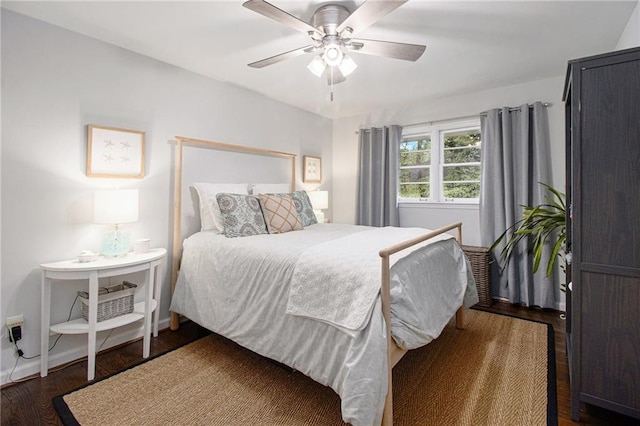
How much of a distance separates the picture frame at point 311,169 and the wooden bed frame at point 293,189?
205 millimetres

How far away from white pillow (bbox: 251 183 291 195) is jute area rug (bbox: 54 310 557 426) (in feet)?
5.17

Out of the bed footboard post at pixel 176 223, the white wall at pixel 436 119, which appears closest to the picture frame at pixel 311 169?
the white wall at pixel 436 119

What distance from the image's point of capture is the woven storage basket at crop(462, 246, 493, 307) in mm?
3232

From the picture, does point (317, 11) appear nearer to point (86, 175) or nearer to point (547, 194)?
point (86, 175)

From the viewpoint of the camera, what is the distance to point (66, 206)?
2193 millimetres

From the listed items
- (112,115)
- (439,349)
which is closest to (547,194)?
(439,349)

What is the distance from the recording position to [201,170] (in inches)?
118

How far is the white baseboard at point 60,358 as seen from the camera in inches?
77.5

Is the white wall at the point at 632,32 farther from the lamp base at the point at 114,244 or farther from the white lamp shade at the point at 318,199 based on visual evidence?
the lamp base at the point at 114,244

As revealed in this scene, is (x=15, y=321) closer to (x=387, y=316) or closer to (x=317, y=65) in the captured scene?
(x=387, y=316)

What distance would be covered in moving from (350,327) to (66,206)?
2143mm

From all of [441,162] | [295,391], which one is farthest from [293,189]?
[295,391]

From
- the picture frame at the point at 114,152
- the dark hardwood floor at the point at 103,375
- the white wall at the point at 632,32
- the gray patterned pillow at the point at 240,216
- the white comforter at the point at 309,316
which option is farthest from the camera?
the gray patterned pillow at the point at 240,216

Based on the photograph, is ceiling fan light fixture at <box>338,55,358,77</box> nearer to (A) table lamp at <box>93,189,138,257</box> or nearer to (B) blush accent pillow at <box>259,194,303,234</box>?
(B) blush accent pillow at <box>259,194,303,234</box>
